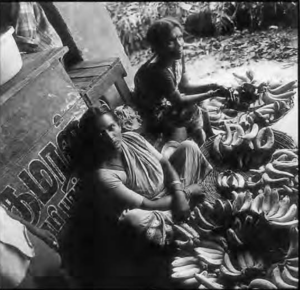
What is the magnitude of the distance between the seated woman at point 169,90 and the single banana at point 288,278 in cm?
69

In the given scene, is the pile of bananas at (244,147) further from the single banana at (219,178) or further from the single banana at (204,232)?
the single banana at (204,232)

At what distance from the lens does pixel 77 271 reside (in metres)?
1.55

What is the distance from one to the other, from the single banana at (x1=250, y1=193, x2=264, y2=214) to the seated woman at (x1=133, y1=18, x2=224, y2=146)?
39 centimetres

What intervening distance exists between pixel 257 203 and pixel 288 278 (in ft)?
1.00

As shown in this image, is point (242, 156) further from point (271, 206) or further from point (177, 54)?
point (177, 54)

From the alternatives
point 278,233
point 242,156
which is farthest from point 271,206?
point 242,156

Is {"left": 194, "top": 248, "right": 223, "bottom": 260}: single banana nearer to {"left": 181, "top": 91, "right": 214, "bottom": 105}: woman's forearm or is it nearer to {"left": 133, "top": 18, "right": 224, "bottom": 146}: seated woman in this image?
{"left": 133, "top": 18, "right": 224, "bottom": 146}: seated woman

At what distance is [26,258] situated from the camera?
138 cm

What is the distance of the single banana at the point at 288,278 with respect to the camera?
1333 millimetres

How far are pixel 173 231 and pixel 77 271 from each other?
38 centimetres

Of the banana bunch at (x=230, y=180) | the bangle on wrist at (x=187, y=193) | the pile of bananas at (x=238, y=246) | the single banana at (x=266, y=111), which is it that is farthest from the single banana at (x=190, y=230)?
the single banana at (x=266, y=111)

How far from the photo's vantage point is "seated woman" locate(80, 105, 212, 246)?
1543 mm

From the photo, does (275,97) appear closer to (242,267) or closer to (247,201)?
(247,201)

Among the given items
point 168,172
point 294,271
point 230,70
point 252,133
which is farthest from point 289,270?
point 230,70
